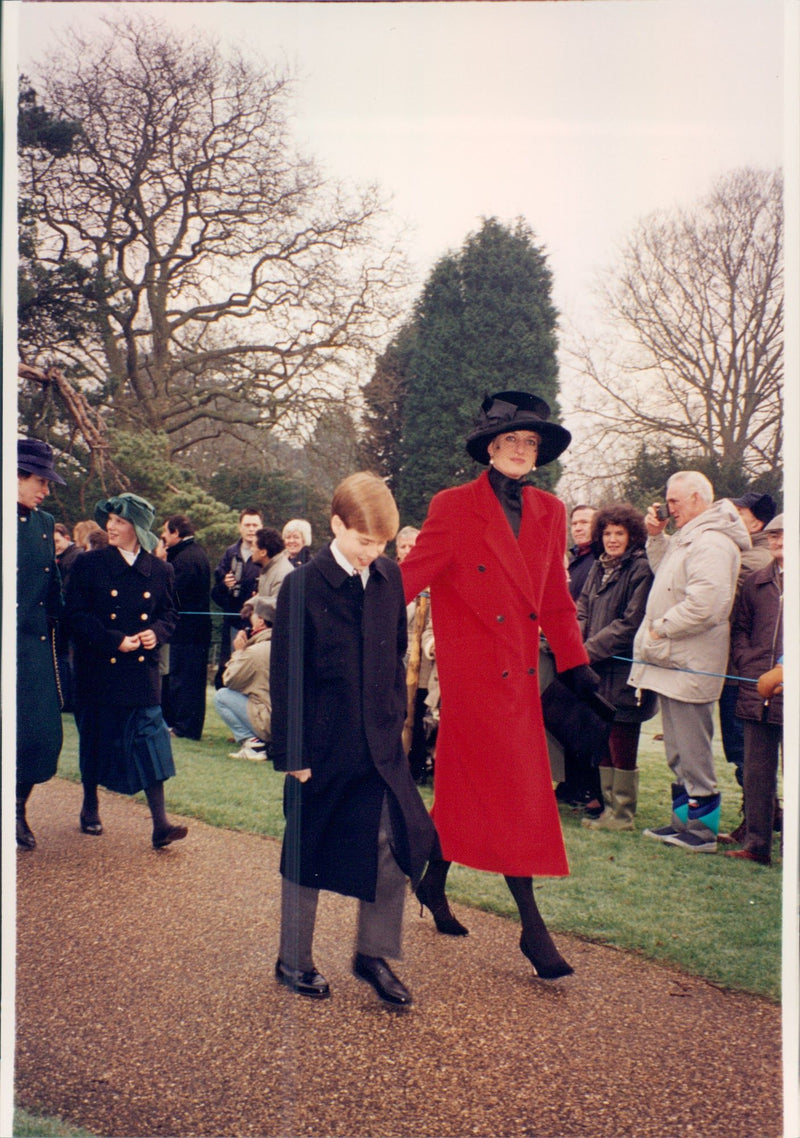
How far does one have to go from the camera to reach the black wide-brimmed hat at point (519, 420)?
3210 mm

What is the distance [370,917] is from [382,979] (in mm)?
194

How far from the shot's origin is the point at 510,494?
339 cm

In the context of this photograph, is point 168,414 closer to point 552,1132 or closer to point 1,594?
point 1,594

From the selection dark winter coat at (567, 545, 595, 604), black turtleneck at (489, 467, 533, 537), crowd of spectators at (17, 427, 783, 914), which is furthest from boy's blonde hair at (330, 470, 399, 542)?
dark winter coat at (567, 545, 595, 604)

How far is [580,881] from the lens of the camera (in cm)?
406

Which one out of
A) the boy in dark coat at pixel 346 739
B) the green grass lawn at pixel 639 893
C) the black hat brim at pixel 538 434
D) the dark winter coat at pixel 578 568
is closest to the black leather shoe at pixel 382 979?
the boy in dark coat at pixel 346 739

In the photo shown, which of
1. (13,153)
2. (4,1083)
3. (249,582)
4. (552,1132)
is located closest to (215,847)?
(249,582)

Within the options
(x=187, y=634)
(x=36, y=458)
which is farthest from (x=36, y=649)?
(x=187, y=634)

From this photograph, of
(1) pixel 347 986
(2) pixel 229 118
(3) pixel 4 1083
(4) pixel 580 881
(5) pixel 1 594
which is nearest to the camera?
(3) pixel 4 1083

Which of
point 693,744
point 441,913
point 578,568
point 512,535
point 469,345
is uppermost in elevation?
point 469,345

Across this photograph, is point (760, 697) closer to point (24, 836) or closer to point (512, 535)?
point (512, 535)

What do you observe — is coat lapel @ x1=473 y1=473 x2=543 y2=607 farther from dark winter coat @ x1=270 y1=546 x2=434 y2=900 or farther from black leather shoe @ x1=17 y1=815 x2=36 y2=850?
black leather shoe @ x1=17 y1=815 x2=36 y2=850

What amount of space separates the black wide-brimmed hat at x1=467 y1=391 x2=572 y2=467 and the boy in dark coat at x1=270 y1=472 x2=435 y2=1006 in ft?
1.58

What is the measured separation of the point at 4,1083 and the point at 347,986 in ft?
3.39
